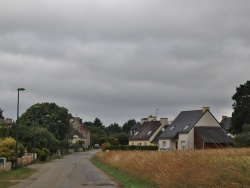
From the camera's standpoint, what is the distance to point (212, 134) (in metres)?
68.7

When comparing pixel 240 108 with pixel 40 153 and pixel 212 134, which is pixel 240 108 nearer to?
pixel 212 134

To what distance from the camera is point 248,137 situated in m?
47.2

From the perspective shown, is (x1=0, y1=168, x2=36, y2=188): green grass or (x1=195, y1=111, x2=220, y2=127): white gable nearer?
(x1=0, y1=168, x2=36, y2=188): green grass

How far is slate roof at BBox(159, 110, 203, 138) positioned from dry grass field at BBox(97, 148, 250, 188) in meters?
51.4

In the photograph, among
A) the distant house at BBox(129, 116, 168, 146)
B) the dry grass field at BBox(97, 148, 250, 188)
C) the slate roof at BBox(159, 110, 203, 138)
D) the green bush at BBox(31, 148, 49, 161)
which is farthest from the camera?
the distant house at BBox(129, 116, 168, 146)

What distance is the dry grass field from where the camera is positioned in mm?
10914

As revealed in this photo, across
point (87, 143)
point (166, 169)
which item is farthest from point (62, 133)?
point (166, 169)

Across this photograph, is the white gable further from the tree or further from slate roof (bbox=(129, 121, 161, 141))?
slate roof (bbox=(129, 121, 161, 141))

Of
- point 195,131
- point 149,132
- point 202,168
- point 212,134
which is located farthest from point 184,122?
point 202,168

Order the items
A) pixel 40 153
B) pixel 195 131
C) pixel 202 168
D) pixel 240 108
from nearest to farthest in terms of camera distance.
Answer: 1. pixel 202 168
2. pixel 40 153
3. pixel 195 131
4. pixel 240 108

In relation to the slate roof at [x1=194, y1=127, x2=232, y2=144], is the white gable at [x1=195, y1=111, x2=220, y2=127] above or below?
above

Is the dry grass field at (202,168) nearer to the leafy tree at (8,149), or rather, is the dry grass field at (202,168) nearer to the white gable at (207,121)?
the leafy tree at (8,149)

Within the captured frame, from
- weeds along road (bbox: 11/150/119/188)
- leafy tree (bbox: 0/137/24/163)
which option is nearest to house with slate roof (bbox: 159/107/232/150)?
leafy tree (bbox: 0/137/24/163)

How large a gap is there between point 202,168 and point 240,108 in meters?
61.6
